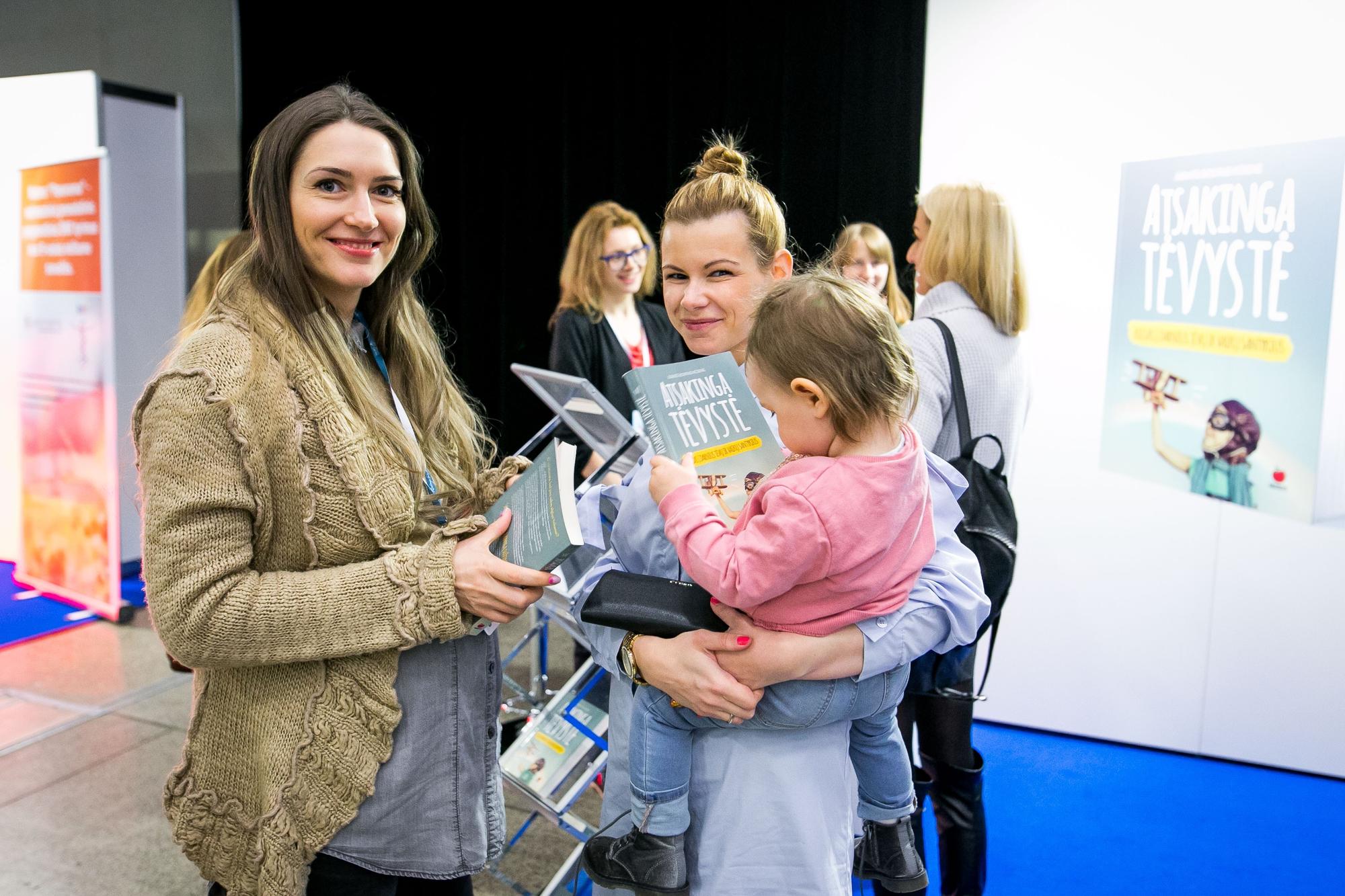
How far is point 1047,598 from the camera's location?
3.69 m

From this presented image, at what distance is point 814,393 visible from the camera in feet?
3.87

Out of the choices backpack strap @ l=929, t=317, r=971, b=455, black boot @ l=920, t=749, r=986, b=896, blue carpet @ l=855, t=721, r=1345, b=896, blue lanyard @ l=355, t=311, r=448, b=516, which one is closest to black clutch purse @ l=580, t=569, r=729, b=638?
blue lanyard @ l=355, t=311, r=448, b=516

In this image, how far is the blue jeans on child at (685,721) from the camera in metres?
1.22

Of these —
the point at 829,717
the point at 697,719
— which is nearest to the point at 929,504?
the point at 829,717

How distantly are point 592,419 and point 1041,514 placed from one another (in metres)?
2.29

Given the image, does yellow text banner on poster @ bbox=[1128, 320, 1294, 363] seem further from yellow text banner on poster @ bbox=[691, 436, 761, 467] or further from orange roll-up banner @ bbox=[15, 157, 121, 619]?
orange roll-up banner @ bbox=[15, 157, 121, 619]

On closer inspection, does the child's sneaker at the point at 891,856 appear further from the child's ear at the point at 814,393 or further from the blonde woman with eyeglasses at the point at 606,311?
the blonde woman with eyeglasses at the point at 606,311

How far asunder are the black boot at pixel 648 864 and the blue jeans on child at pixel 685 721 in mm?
16

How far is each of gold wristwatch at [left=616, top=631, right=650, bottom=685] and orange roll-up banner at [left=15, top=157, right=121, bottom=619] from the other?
3.15 meters

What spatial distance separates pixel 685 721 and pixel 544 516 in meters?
0.34

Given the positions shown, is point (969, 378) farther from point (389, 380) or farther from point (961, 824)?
point (389, 380)

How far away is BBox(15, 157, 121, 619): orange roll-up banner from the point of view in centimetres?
354

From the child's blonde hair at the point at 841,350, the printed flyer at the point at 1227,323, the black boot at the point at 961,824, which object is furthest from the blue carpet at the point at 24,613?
the printed flyer at the point at 1227,323

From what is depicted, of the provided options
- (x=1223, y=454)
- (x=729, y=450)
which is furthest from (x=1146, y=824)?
(x=729, y=450)
